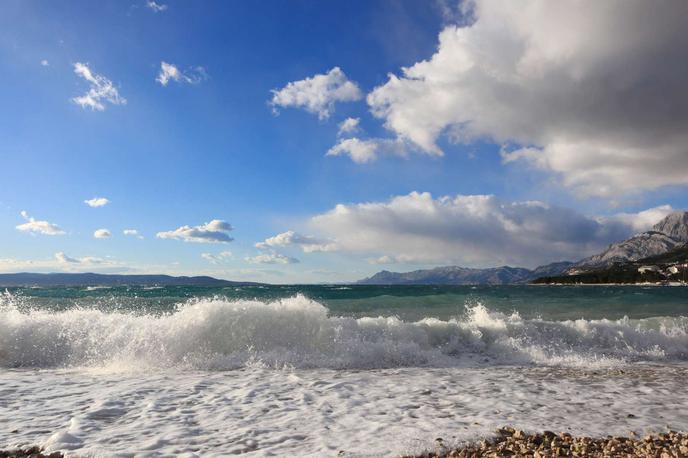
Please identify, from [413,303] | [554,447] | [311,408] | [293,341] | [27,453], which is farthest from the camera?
[413,303]

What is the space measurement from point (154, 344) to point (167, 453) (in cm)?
888

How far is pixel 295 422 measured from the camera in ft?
24.1

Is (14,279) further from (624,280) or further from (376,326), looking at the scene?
(624,280)

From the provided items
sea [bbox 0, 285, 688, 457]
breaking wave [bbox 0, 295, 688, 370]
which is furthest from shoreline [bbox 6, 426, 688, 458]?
breaking wave [bbox 0, 295, 688, 370]

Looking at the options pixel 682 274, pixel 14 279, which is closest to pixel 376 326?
pixel 682 274

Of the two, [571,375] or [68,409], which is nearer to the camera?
[68,409]

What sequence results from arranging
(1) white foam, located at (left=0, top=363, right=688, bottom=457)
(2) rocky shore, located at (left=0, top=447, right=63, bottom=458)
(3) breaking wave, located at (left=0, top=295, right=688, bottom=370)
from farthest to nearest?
(3) breaking wave, located at (left=0, top=295, right=688, bottom=370) → (1) white foam, located at (left=0, top=363, right=688, bottom=457) → (2) rocky shore, located at (left=0, top=447, right=63, bottom=458)

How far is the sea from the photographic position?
22.0ft

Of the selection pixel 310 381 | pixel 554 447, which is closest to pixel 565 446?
pixel 554 447

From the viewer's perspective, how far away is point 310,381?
417 inches

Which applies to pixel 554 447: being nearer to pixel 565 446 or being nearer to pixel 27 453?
pixel 565 446

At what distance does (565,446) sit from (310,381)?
6.24 metres

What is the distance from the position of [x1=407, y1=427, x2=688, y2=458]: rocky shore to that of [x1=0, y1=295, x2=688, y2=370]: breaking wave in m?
6.95

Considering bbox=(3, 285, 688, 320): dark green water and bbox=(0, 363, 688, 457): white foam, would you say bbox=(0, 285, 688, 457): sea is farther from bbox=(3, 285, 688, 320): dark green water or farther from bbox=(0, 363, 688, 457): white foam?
bbox=(3, 285, 688, 320): dark green water
